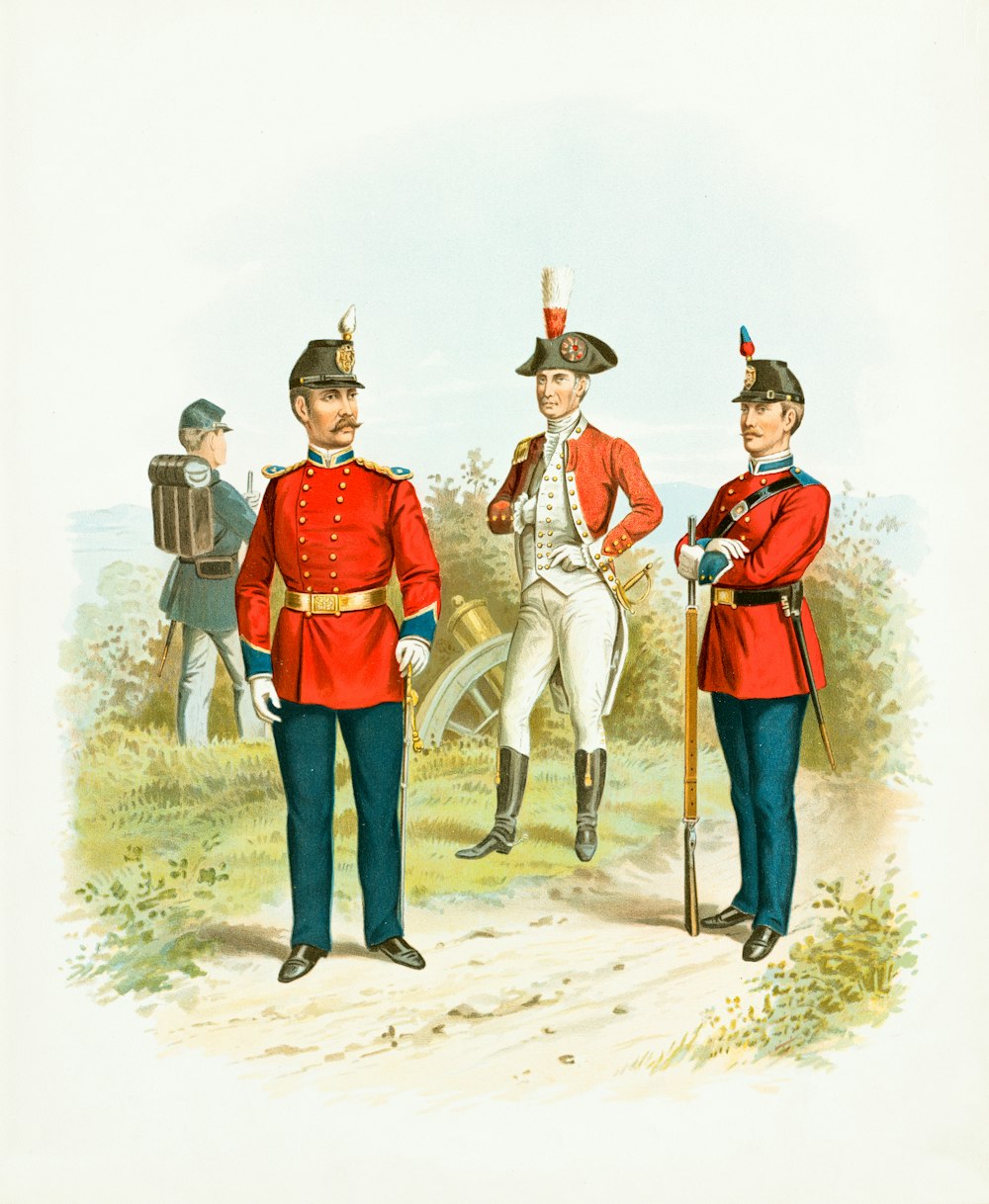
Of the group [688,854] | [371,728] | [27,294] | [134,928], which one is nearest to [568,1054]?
[688,854]

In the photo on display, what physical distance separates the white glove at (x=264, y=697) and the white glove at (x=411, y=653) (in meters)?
0.46

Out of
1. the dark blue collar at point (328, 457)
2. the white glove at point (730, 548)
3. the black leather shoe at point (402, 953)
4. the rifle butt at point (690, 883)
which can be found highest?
the dark blue collar at point (328, 457)

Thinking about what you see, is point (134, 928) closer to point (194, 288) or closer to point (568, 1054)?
point (568, 1054)

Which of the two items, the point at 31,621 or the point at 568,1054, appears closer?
the point at 568,1054

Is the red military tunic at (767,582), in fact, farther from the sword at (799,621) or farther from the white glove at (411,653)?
the white glove at (411,653)

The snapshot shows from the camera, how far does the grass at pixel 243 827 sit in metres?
4.23

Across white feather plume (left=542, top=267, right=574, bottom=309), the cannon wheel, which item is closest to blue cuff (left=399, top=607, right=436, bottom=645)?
the cannon wheel

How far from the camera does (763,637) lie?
13.5 feet

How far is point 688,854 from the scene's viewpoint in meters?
4.22

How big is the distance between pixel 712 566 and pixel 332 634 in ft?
4.48

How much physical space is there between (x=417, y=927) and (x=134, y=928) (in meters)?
1.05

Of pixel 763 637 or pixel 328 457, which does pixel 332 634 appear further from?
→ pixel 763 637

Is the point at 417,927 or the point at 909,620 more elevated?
the point at 909,620

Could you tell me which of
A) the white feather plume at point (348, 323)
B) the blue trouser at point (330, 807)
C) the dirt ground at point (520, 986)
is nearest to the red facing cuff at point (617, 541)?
the blue trouser at point (330, 807)
